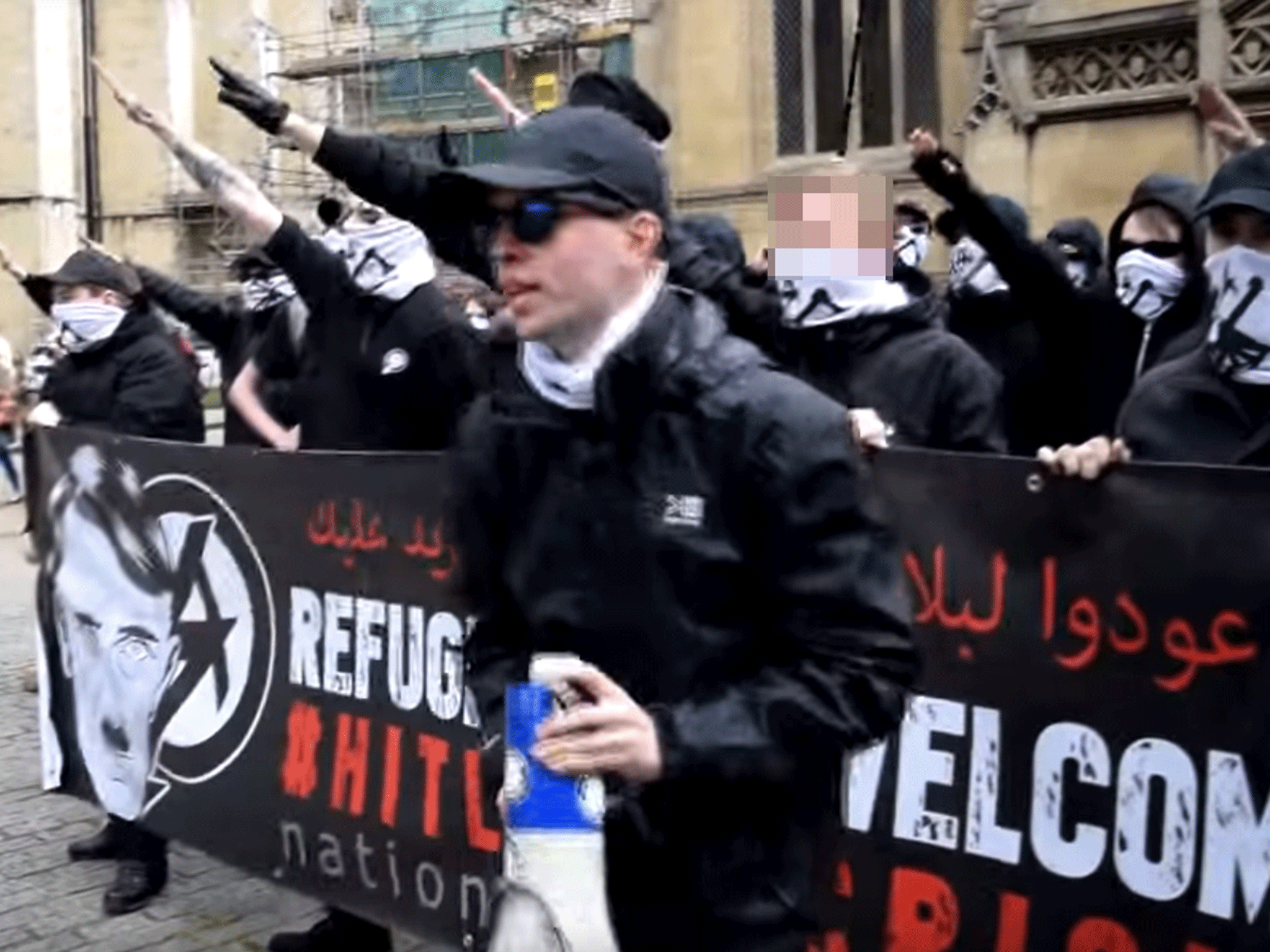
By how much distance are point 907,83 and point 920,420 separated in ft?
45.0

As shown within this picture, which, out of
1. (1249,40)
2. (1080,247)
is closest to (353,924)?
(1080,247)

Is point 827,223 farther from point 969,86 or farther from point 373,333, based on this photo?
point 969,86

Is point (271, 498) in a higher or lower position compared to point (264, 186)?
lower

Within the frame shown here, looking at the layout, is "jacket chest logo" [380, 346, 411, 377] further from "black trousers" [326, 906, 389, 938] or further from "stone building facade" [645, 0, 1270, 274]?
"stone building facade" [645, 0, 1270, 274]

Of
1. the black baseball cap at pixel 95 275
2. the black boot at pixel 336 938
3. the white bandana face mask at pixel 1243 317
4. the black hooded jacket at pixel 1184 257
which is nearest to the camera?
the white bandana face mask at pixel 1243 317

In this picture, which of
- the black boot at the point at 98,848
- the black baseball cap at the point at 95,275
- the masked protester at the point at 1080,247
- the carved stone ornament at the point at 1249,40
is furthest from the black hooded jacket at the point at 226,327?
the carved stone ornament at the point at 1249,40

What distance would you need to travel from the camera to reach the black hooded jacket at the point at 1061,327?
5422 mm

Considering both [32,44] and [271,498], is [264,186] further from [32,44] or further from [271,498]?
[271,498]

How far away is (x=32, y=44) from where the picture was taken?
33.5 m

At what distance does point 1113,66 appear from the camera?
14688 mm

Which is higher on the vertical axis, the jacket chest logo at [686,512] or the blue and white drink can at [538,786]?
the jacket chest logo at [686,512]

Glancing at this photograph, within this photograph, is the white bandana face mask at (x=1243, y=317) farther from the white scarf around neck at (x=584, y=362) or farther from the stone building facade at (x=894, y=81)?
the white scarf around neck at (x=584, y=362)

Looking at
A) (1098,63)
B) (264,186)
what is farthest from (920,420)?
(264,186)

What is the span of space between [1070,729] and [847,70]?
14.7 metres
